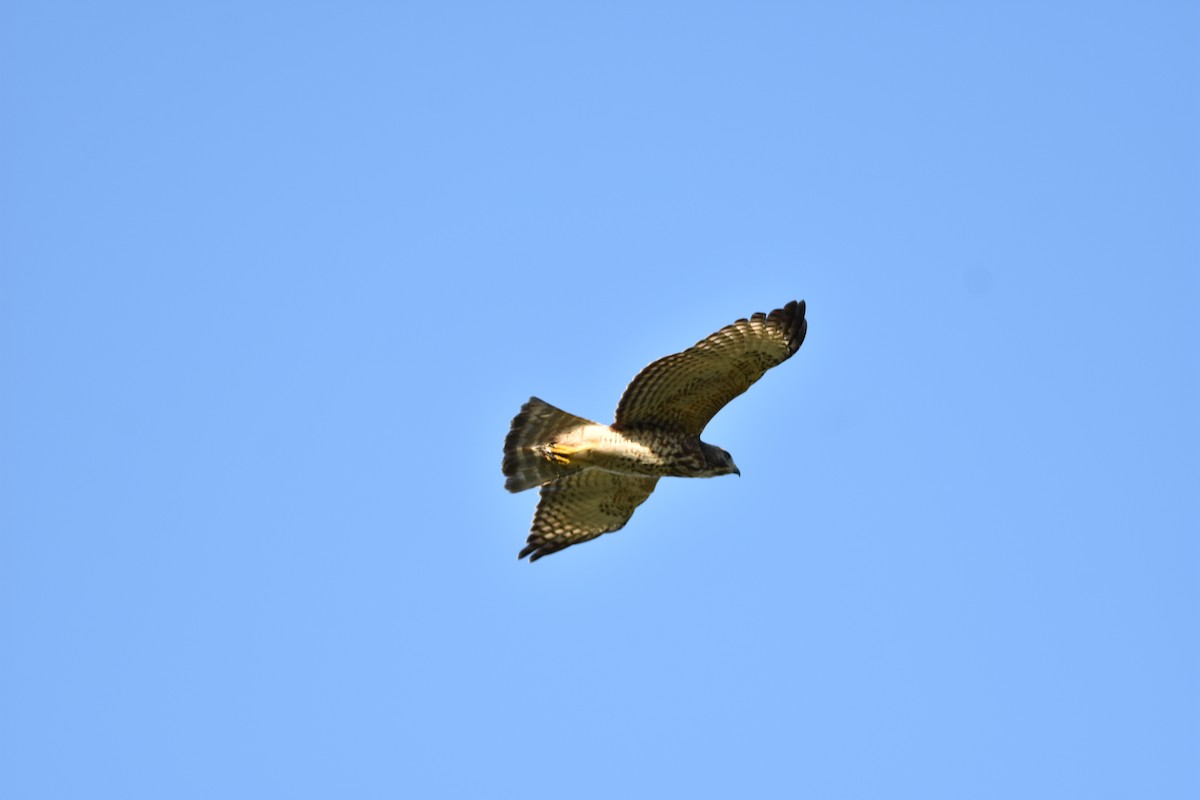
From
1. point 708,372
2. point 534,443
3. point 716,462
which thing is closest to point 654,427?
point 716,462

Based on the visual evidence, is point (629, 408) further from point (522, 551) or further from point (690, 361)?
point (522, 551)

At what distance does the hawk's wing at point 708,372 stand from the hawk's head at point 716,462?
17 cm

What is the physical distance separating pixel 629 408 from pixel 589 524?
5.40ft

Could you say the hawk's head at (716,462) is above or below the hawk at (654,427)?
below

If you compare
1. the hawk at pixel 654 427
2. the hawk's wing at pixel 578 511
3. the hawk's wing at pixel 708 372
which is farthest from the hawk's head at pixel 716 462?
the hawk's wing at pixel 578 511

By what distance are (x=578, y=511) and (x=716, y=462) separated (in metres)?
1.58

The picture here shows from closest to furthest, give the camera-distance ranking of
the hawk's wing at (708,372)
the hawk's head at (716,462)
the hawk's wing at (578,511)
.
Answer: the hawk's wing at (708,372)
the hawk's head at (716,462)
the hawk's wing at (578,511)

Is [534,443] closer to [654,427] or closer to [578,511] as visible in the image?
[654,427]

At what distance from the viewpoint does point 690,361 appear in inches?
473

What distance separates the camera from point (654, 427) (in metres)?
12.6

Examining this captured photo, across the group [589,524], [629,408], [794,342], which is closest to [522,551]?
[589,524]

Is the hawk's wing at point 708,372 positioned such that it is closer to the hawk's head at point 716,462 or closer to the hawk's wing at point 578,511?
the hawk's head at point 716,462

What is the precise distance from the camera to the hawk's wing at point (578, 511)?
1355cm

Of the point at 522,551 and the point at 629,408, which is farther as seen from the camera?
the point at 522,551
